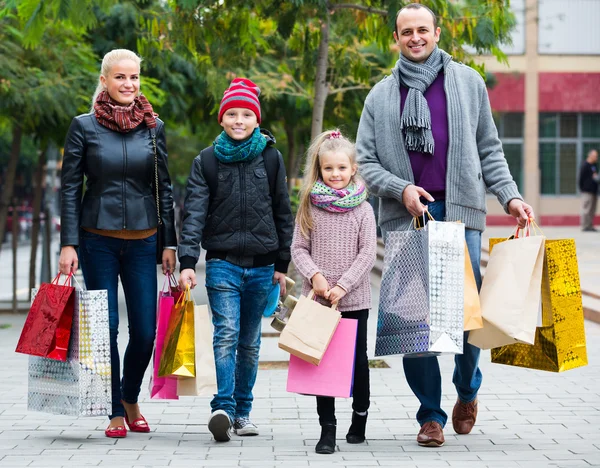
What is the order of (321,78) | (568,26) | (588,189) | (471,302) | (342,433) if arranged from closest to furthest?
(471,302), (342,433), (321,78), (588,189), (568,26)

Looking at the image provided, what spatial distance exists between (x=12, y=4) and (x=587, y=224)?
67.1 feet

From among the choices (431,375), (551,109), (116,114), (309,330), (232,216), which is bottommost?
(431,375)

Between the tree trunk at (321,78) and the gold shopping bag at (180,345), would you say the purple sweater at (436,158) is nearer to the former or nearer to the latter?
the gold shopping bag at (180,345)

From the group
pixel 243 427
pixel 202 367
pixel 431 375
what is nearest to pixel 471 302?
pixel 431 375

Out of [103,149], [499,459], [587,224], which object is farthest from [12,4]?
[587,224]

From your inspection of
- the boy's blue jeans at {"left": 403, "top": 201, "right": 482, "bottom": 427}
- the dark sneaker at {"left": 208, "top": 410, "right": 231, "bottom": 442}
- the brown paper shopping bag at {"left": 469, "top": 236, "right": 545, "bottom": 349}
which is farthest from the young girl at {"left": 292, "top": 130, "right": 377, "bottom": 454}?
the brown paper shopping bag at {"left": 469, "top": 236, "right": 545, "bottom": 349}

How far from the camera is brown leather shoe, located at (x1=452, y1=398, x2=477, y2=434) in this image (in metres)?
5.99

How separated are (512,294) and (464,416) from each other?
0.97 m

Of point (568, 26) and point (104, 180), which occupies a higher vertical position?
point (568, 26)

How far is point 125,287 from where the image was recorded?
6004mm

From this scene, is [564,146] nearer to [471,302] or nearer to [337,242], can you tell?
[337,242]

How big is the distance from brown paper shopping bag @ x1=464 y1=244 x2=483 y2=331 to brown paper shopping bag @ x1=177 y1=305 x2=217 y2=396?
126 cm

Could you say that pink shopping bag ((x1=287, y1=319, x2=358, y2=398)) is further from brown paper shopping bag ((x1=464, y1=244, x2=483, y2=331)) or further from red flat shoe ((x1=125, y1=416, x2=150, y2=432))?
red flat shoe ((x1=125, y1=416, x2=150, y2=432))

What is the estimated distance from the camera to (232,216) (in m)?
5.84
